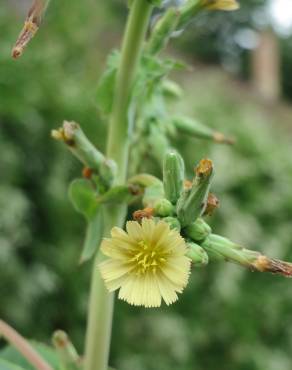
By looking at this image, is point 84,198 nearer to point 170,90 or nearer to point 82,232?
point 170,90

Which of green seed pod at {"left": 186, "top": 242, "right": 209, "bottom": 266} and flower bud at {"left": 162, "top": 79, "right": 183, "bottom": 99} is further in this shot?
flower bud at {"left": 162, "top": 79, "right": 183, "bottom": 99}

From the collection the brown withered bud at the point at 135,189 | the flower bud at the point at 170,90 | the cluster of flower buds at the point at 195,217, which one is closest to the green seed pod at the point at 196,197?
the cluster of flower buds at the point at 195,217

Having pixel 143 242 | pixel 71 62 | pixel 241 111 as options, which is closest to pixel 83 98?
pixel 71 62

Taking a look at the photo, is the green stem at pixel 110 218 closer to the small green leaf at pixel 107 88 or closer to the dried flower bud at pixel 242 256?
→ the small green leaf at pixel 107 88

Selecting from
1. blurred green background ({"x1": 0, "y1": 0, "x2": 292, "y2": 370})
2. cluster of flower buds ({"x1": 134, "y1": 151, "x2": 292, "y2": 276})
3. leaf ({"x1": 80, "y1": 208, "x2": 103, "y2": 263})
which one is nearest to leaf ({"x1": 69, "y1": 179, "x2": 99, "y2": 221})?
leaf ({"x1": 80, "y1": 208, "x2": 103, "y2": 263})

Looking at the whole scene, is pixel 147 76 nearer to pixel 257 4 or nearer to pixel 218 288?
pixel 218 288

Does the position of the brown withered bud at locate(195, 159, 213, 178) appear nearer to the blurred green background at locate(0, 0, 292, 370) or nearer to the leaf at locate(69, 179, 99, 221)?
the leaf at locate(69, 179, 99, 221)

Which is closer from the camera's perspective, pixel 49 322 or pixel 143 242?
pixel 143 242
